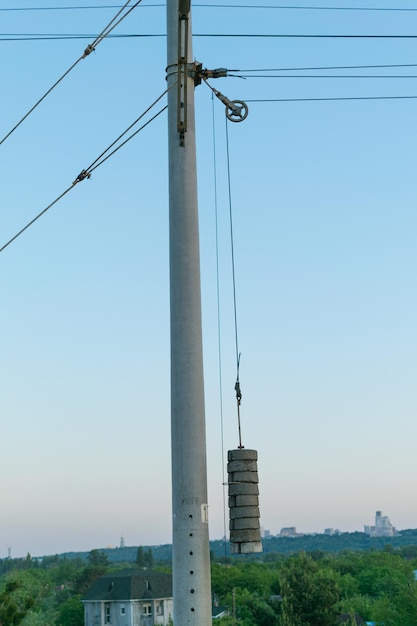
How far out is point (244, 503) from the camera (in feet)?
27.8

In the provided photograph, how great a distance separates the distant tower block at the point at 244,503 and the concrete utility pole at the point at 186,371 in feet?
1.15

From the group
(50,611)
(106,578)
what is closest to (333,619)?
(106,578)

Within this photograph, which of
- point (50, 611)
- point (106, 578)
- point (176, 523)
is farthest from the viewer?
point (50, 611)

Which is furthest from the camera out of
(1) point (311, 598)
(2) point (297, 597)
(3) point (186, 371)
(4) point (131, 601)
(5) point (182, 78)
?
(4) point (131, 601)

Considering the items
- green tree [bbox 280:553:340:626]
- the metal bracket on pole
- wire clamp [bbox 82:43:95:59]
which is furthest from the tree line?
wire clamp [bbox 82:43:95:59]

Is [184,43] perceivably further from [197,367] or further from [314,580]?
[314,580]

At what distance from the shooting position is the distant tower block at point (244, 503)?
8445 mm

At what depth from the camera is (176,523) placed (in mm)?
8312

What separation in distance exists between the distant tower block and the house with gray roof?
332 ft

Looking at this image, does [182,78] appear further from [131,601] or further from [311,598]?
[131,601]

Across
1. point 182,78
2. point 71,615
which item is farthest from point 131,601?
point 182,78

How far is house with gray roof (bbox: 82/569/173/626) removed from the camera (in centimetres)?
10675

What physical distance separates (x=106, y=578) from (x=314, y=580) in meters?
47.6

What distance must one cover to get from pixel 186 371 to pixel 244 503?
147 centimetres
